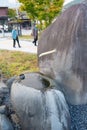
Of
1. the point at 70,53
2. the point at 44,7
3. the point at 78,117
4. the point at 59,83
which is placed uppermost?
the point at 70,53

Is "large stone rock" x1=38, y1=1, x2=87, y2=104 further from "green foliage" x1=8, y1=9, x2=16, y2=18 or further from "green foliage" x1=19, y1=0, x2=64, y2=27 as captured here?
"green foliage" x1=8, y1=9, x2=16, y2=18

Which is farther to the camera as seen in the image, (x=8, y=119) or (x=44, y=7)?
(x=44, y=7)

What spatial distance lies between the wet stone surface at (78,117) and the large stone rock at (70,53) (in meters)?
0.18

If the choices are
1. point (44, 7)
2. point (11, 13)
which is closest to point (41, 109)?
point (44, 7)

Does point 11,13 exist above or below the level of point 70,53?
below

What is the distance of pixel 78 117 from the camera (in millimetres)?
5832

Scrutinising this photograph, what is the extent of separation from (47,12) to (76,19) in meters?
10.5

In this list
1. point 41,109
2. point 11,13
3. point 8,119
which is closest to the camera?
point 41,109

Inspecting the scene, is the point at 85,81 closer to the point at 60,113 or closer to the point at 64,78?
the point at 64,78

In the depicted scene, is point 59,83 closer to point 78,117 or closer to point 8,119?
point 78,117

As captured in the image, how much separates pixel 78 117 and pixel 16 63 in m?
5.04

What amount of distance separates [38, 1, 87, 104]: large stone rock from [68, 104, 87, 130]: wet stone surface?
18cm

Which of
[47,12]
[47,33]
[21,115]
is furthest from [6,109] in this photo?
[47,12]

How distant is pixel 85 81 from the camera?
546 centimetres
